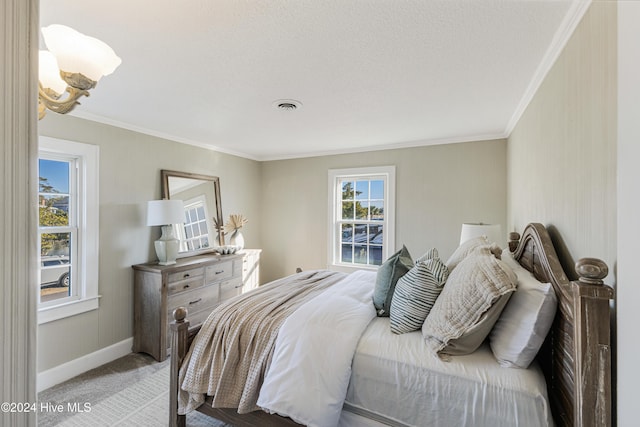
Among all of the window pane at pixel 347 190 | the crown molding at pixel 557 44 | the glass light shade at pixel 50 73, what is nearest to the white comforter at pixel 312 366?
the glass light shade at pixel 50 73

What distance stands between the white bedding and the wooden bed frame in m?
0.09

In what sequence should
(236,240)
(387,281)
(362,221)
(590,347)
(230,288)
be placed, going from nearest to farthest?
(590,347)
(387,281)
(230,288)
(236,240)
(362,221)

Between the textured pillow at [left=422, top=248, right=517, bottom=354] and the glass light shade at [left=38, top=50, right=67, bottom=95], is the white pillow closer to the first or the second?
the textured pillow at [left=422, top=248, right=517, bottom=354]

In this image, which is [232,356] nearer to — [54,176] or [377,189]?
[54,176]

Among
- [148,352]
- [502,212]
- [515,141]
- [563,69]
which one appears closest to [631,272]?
[563,69]

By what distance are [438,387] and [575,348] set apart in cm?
57

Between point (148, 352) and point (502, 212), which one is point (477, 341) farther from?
point (148, 352)

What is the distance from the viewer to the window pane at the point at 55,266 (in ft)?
8.09

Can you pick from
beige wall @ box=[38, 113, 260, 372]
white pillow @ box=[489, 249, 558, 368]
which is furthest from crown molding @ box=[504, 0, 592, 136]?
beige wall @ box=[38, 113, 260, 372]

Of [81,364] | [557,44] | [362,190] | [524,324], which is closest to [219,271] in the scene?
[81,364]

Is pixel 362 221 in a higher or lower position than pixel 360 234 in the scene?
higher

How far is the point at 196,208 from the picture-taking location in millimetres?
Result: 3701

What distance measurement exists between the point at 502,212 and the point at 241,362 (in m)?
3.19

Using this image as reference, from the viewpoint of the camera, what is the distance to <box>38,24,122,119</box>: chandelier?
1.09m
